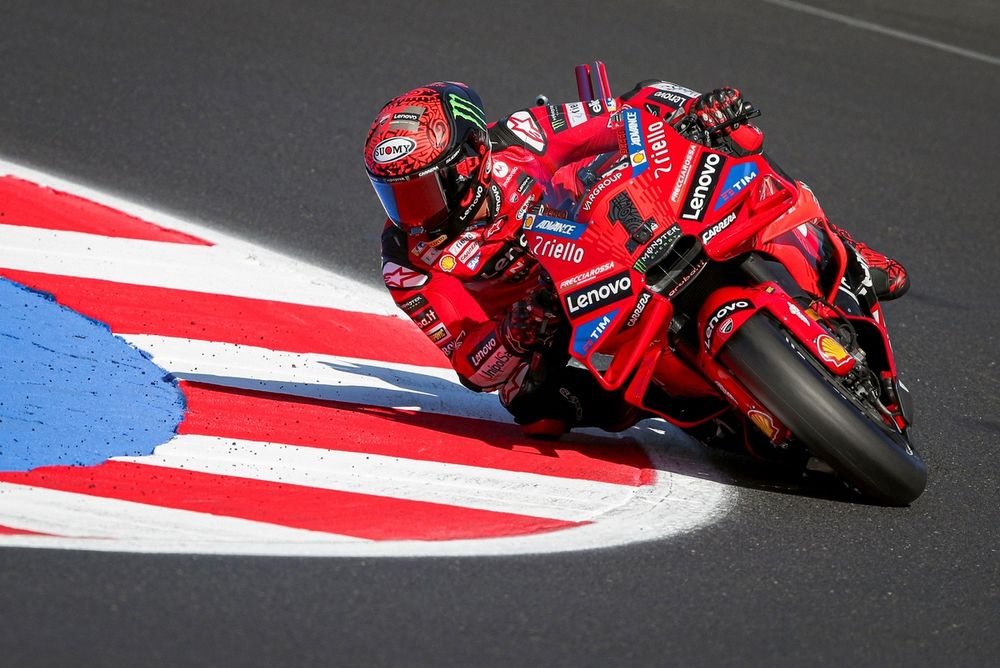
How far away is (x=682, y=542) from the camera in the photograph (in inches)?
173

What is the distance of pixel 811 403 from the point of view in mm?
4234

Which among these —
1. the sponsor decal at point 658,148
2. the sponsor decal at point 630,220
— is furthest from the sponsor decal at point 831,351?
the sponsor decal at point 658,148

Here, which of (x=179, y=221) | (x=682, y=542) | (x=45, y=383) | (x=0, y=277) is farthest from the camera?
(x=179, y=221)

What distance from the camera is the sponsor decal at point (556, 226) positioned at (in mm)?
4496

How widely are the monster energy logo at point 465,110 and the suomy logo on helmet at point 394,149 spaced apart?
0.86 ft

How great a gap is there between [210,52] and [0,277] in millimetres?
3523

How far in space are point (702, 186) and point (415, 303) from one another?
1.27 m

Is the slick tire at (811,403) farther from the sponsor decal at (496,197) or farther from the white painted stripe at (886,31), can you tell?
the white painted stripe at (886,31)

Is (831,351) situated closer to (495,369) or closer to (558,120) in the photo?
(495,369)

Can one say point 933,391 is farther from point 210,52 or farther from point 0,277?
point 210,52

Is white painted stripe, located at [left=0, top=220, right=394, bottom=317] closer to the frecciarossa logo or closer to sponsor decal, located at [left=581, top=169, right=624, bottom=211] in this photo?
sponsor decal, located at [left=581, top=169, right=624, bottom=211]

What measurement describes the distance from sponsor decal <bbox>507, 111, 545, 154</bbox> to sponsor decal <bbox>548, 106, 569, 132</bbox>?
7cm

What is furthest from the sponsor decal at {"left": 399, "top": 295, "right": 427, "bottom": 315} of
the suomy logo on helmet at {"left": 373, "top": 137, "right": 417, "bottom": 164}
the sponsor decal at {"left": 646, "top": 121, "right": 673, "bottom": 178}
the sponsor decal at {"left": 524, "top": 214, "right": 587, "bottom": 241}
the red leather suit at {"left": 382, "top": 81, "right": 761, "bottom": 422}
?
the sponsor decal at {"left": 646, "top": 121, "right": 673, "bottom": 178}

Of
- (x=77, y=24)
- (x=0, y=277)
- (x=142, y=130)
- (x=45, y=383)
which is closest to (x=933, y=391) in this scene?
(x=45, y=383)
